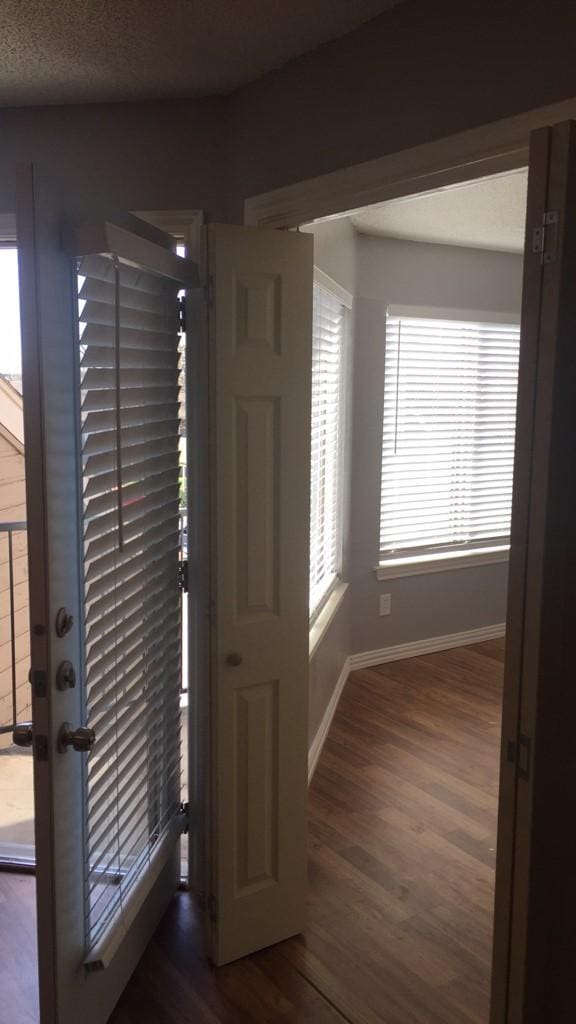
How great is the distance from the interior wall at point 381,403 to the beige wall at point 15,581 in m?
1.80

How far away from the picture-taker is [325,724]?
386cm

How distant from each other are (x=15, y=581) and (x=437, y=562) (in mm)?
2455

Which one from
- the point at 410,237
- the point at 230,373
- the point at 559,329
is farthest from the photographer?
the point at 410,237

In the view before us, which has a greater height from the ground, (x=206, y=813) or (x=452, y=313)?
(x=452, y=313)

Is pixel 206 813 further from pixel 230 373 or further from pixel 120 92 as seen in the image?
pixel 120 92

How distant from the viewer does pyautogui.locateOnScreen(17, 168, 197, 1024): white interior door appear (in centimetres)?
159

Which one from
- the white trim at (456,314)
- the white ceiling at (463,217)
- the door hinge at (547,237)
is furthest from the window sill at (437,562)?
the door hinge at (547,237)

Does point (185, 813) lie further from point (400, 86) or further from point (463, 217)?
point (463, 217)

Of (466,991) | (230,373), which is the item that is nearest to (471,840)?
(466,991)

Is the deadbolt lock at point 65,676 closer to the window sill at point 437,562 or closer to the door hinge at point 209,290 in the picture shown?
the door hinge at point 209,290

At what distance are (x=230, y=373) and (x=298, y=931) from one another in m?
1.69

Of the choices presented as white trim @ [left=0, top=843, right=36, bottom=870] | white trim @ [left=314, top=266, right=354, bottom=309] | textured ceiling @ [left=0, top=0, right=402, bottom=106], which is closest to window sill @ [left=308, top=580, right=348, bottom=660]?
white trim @ [left=0, top=843, right=36, bottom=870]

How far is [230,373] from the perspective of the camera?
211 centimetres

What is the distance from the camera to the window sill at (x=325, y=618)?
3383mm
